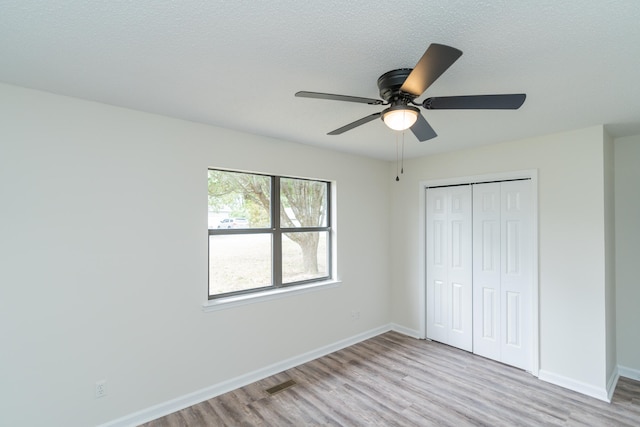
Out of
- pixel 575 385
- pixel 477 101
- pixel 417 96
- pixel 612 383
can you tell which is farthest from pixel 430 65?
pixel 612 383

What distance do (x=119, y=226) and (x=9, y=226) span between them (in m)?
0.61

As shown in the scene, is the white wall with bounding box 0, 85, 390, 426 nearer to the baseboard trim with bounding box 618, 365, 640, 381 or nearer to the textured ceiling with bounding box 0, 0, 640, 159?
the textured ceiling with bounding box 0, 0, 640, 159

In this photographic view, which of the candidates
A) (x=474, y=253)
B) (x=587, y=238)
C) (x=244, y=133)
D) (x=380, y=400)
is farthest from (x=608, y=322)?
(x=244, y=133)

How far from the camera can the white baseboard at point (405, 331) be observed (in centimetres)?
429

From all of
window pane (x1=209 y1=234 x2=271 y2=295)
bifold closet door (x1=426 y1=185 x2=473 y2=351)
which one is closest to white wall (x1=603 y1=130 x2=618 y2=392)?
bifold closet door (x1=426 y1=185 x2=473 y2=351)

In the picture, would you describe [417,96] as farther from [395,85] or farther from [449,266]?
[449,266]

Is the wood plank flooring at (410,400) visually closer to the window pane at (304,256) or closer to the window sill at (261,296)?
the window sill at (261,296)

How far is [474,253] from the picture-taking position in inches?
149

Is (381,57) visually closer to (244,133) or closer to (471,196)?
(244,133)

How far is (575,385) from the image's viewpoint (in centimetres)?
296

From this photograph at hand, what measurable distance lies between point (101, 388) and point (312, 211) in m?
2.56

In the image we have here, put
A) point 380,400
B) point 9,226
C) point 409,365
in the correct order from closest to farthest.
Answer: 1. point 9,226
2. point 380,400
3. point 409,365

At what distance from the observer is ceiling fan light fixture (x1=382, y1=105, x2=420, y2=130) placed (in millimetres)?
1710

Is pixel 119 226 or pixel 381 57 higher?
pixel 381 57
